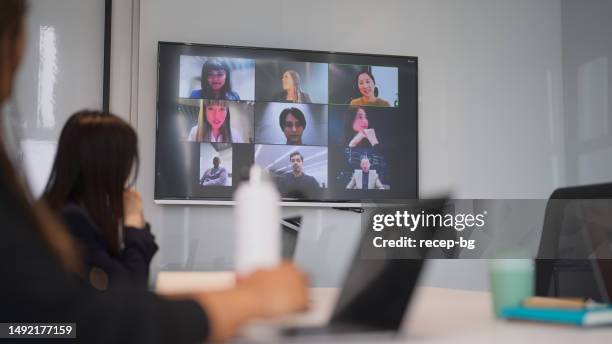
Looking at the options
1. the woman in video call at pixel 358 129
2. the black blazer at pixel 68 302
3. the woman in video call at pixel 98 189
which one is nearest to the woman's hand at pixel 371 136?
the woman in video call at pixel 358 129

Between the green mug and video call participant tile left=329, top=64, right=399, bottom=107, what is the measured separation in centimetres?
282

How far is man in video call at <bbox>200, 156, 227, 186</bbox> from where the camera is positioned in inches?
145

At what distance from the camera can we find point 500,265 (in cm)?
113

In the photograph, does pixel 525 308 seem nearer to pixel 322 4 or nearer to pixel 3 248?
pixel 3 248

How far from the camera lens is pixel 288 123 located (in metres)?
3.81

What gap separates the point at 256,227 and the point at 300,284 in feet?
0.31

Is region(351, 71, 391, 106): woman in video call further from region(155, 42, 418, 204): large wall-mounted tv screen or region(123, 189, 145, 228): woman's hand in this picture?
region(123, 189, 145, 228): woman's hand

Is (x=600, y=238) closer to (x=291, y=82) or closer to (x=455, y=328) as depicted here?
(x=455, y=328)

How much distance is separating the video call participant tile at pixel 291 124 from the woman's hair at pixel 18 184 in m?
3.12

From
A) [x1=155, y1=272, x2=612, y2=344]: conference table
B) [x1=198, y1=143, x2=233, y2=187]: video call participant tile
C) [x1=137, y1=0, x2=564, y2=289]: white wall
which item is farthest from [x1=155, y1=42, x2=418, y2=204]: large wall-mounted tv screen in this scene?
[x1=155, y1=272, x2=612, y2=344]: conference table

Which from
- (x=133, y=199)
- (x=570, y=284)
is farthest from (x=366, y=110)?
(x=133, y=199)

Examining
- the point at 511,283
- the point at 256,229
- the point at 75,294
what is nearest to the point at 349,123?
the point at 511,283

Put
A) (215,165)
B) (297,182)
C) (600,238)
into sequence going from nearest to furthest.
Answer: (600,238) → (215,165) → (297,182)

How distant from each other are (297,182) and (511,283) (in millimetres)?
2722
